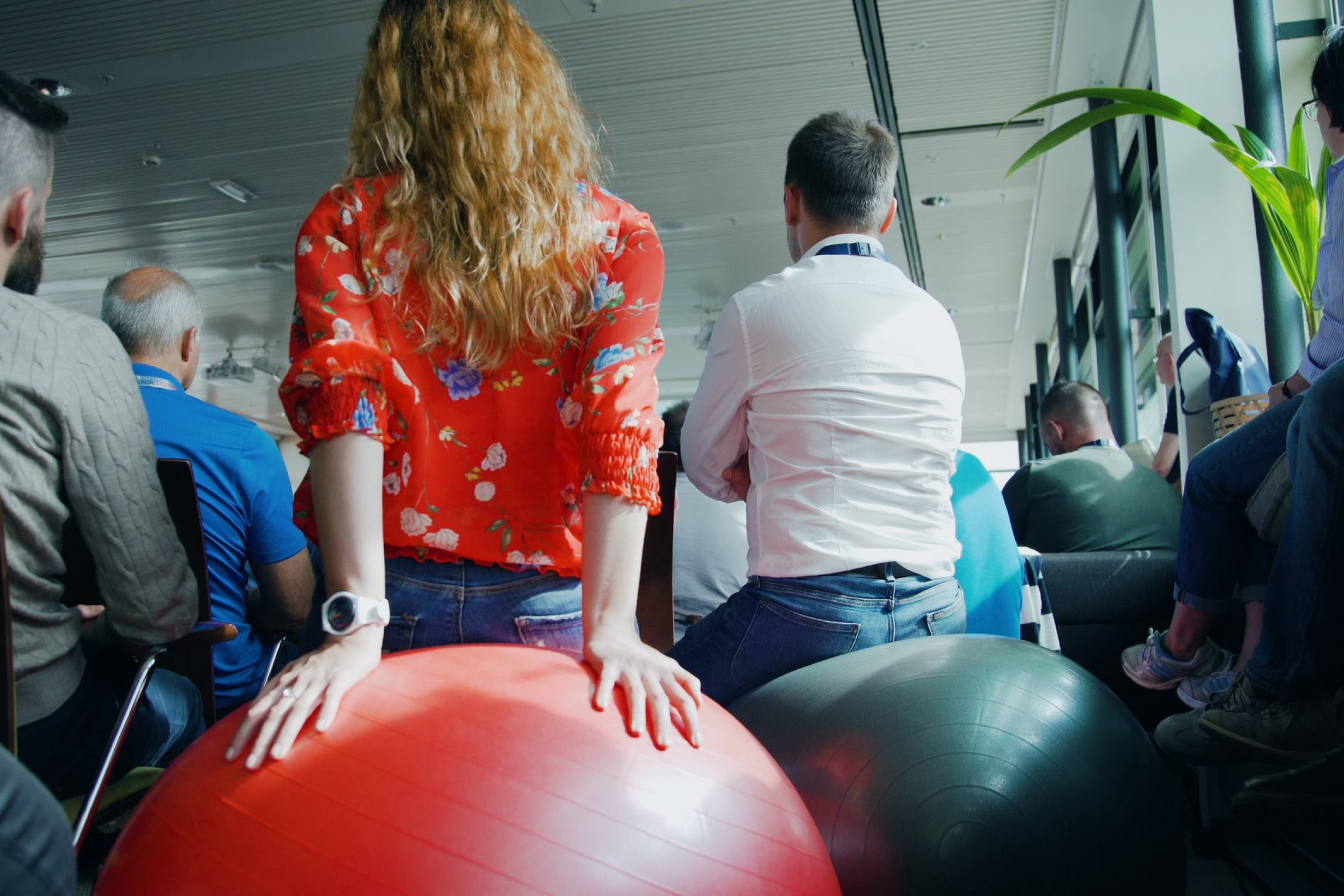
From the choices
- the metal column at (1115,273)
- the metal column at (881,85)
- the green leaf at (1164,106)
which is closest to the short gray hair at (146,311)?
the green leaf at (1164,106)

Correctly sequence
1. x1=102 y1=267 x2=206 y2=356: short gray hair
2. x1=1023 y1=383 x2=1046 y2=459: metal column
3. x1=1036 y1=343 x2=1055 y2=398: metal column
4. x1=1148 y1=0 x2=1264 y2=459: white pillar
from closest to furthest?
x1=102 y1=267 x2=206 y2=356: short gray hair < x1=1148 y1=0 x2=1264 y2=459: white pillar < x1=1036 y1=343 x2=1055 y2=398: metal column < x1=1023 y1=383 x2=1046 y2=459: metal column

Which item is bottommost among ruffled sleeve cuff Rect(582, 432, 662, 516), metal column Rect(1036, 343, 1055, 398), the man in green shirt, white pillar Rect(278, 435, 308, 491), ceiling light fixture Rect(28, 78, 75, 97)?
metal column Rect(1036, 343, 1055, 398)

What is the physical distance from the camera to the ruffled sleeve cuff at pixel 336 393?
42.5 inches

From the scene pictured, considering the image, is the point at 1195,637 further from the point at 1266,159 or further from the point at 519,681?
the point at 519,681

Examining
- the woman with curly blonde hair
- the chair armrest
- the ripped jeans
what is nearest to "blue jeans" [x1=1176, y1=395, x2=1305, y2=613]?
the woman with curly blonde hair

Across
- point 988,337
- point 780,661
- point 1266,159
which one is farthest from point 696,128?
point 988,337

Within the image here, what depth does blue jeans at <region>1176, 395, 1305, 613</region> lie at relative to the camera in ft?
6.42

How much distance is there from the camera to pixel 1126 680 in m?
2.96

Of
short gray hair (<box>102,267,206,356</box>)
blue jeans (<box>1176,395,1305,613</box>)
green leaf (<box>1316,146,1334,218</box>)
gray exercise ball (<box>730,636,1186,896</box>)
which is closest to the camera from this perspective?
gray exercise ball (<box>730,636,1186,896</box>)

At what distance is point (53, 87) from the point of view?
6250mm

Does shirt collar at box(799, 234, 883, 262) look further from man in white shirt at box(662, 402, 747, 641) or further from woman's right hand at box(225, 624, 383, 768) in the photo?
woman's right hand at box(225, 624, 383, 768)

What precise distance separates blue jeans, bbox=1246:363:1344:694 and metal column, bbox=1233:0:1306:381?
1637 mm

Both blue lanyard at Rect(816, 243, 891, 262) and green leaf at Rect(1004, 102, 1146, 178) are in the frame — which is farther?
green leaf at Rect(1004, 102, 1146, 178)

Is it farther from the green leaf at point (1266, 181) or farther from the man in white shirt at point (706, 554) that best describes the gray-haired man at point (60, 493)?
the green leaf at point (1266, 181)
